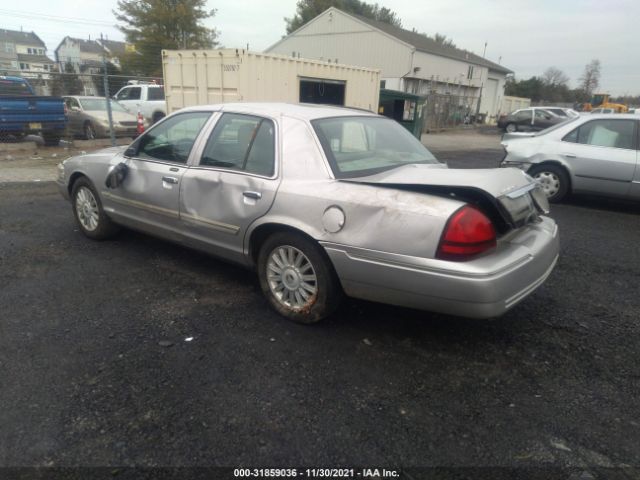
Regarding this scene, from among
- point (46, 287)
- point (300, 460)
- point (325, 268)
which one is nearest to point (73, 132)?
point (46, 287)

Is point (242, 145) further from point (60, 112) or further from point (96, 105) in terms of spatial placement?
point (96, 105)

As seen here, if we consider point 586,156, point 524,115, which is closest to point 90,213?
point 586,156

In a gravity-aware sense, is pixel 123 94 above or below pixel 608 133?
above

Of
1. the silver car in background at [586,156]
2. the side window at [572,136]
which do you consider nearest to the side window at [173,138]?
the silver car in background at [586,156]

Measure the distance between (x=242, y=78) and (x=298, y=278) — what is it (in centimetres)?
743

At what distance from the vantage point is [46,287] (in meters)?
3.91

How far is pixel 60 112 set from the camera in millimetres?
12297

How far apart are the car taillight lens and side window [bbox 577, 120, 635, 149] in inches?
222

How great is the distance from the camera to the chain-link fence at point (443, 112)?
87.9 ft

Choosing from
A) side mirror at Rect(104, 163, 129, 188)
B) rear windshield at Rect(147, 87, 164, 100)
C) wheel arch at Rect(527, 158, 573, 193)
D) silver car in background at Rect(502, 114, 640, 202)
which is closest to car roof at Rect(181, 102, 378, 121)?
side mirror at Rect(104, 163, 129, 188)

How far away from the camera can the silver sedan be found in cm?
264

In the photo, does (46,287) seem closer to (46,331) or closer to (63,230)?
(46,331)

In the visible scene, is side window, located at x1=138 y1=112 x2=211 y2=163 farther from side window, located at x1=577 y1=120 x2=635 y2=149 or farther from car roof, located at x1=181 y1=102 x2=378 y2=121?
side window, located at x1=577 y1=120 x2=635 y2=149

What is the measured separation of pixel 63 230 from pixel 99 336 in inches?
117
